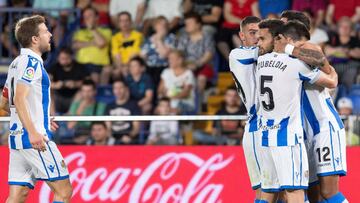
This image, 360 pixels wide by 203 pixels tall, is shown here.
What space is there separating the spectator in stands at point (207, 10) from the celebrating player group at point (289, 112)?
6.05 m

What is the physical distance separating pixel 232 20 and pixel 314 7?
1.14m

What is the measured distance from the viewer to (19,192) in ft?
39.2

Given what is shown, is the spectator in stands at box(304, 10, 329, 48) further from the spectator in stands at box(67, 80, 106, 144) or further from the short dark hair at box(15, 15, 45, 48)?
the short dark hair at box(15, 15, 45, 48)

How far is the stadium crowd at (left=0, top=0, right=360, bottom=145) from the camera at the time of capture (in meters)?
17.0

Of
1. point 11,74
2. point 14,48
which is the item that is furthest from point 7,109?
point 14,48

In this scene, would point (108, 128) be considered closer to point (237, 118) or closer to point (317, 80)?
point (237, 118)

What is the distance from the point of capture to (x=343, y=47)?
17.7 m

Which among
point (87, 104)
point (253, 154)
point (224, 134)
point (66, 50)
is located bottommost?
point (224, 134)

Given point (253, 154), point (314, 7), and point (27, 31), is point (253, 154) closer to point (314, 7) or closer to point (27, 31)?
point (27, 31)

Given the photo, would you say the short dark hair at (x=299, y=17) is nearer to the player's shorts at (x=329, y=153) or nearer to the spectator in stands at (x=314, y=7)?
the player's shorts at (x=329, y=153)

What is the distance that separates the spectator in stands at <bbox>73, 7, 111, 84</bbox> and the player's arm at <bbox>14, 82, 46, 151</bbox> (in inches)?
247

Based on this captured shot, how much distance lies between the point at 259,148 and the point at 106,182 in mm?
2791

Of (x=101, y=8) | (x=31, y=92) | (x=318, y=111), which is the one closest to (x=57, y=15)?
(x=101, y=8)

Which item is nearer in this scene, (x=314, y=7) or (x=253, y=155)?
(x=253, y=155)
